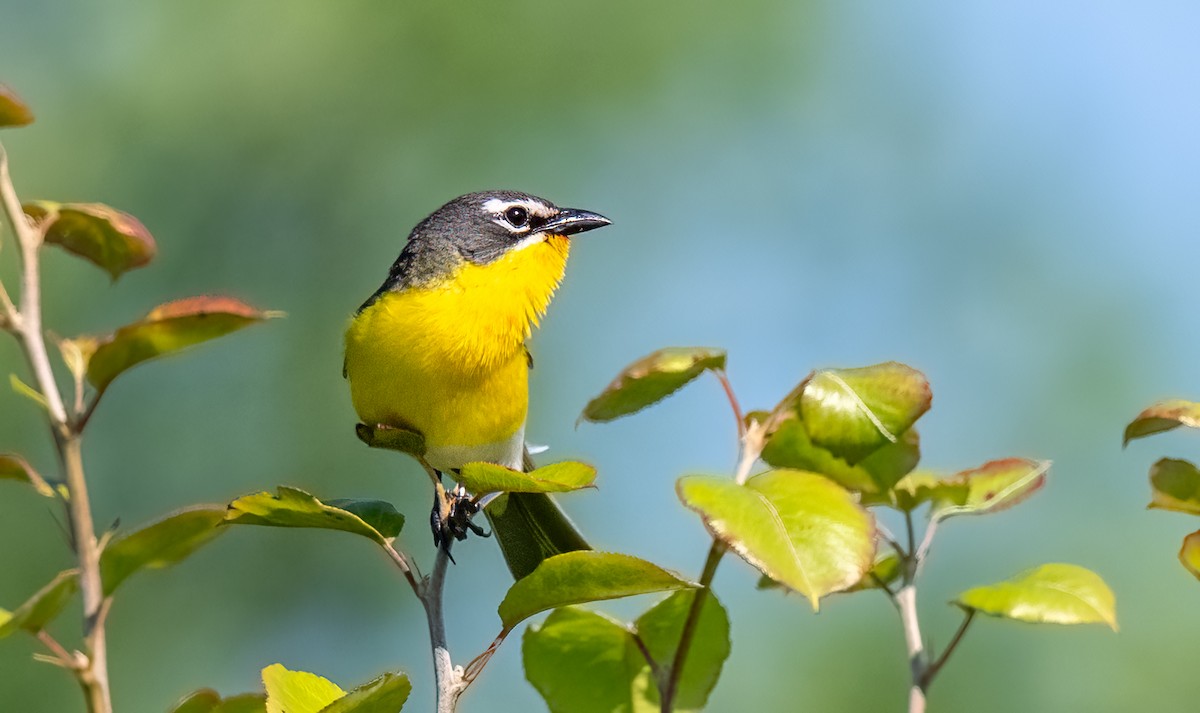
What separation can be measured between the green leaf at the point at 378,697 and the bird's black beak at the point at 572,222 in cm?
242

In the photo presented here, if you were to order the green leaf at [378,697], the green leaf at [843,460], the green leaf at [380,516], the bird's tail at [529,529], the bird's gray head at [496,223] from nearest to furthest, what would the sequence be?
1. the green leaf at [378,697]
2. the green leaf at [843,460]
3. the green leaf at [380,516]
4. the bird's tail at [529,529]
5. the bird's gray head at [496,223]

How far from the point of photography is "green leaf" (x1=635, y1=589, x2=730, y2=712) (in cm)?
Answer: 148

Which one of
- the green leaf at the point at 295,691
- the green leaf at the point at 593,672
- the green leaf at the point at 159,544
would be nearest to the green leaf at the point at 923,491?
the green leaf at the point at 593,672

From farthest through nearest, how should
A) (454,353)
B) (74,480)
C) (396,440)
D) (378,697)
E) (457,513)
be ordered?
(454,353) → (457,513) → (396,440) → (378,697) → (74,480)

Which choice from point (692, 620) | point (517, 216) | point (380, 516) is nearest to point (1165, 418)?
point (692, 620)

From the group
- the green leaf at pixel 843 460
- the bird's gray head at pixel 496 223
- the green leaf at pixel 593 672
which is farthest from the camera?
the bird's gray head at pixel 496 223

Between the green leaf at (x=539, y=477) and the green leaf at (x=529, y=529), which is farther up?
the green leaf at (x=539, y=477)

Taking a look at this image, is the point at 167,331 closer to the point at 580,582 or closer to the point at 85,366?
the point at 85,366

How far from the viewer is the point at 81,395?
1306 millimetres

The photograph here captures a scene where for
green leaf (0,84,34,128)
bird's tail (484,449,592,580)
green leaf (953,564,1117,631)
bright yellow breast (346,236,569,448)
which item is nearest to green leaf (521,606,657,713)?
green leaf (953,564,1117,631)

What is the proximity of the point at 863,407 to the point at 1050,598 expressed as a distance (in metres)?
0.29

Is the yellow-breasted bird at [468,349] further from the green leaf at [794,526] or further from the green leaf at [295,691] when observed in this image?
the green leaf at [794,526]

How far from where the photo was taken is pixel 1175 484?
1447 millimetres

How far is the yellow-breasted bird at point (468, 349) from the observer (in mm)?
2898
